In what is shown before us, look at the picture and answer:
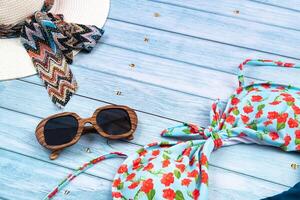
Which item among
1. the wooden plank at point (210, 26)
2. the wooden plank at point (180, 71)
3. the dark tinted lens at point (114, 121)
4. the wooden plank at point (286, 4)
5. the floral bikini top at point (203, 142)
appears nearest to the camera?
the floral bikini top at point (203, 142)

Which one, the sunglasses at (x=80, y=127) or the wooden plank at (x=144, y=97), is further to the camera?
the wooden plank at (x=144, y=97)

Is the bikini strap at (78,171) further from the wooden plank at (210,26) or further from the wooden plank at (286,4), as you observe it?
the wooden plank at (286,4)

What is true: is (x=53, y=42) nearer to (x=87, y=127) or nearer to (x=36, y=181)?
(x=87, y=127)

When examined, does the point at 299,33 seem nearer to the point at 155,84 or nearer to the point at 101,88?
the point at 155,84

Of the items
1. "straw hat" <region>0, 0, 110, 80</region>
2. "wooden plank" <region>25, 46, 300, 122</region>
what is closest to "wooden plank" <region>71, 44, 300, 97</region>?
"wooden plank" <region>25, 46, 300, 122</region>

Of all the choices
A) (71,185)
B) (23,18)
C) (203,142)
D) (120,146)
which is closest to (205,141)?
(203,142)

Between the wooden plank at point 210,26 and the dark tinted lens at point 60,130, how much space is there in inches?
16.2

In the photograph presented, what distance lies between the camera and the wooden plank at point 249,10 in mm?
1408

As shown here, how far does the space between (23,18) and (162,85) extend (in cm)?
38

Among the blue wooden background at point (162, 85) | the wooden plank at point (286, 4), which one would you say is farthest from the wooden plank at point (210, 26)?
the wooden plank at point (286, 4)

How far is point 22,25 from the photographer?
1.28m

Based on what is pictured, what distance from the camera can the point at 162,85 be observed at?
48.0 inches

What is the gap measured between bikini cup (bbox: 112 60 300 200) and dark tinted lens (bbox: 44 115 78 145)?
0.13 meters

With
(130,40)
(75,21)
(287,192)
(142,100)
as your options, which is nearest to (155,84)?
(142,100)
